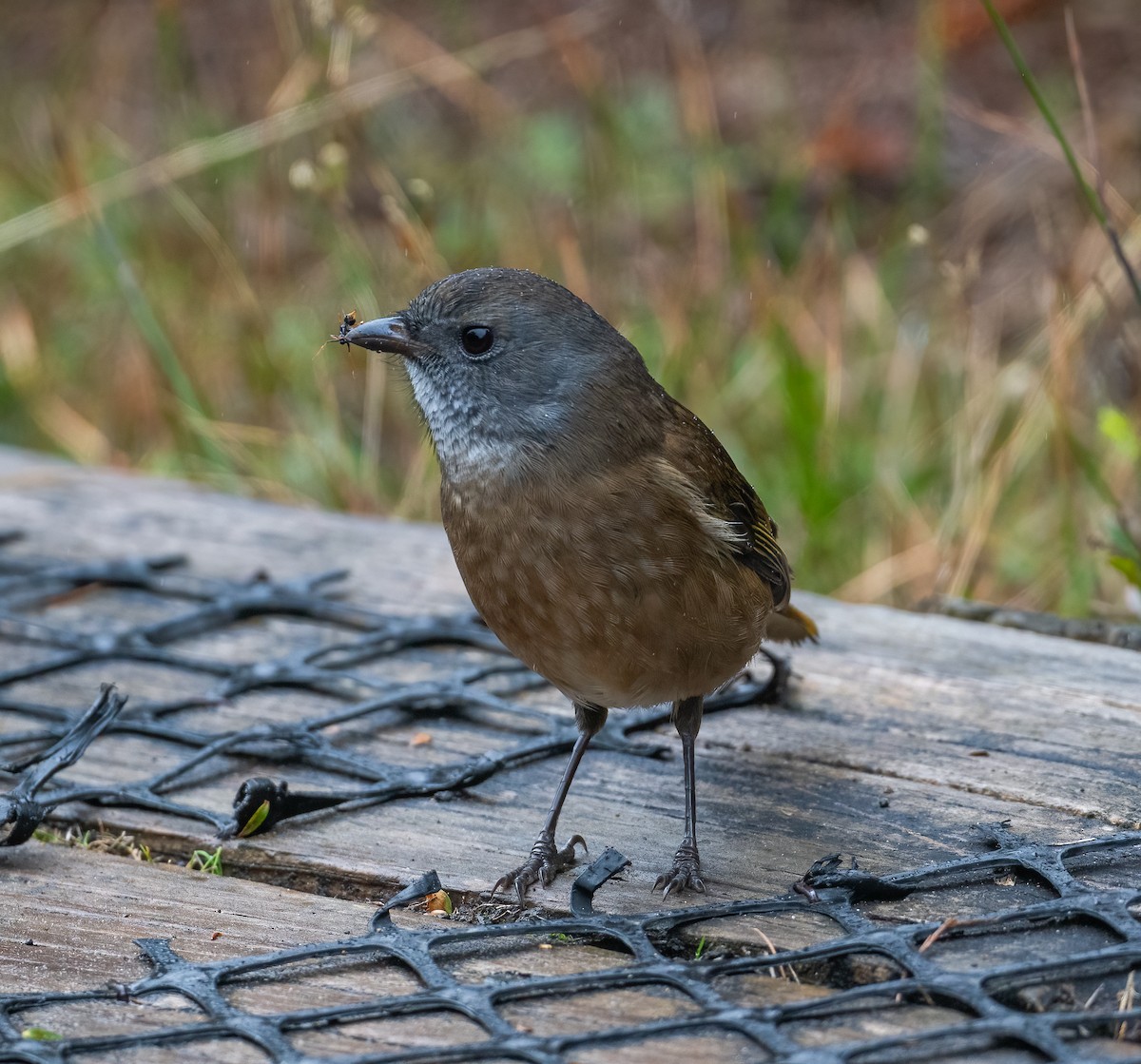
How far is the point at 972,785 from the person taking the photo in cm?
308

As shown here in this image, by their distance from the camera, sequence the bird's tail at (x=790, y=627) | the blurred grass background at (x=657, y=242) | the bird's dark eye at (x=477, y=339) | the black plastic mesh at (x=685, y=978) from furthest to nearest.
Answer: the blurred grass background at (x=657, y=242) → the bird's tail at (x=790, y=627) → the bird's dark eye at (x=477, y=339) → the black plastic mesh at (x=685, y=978)

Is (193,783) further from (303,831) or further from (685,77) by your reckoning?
(685,77)

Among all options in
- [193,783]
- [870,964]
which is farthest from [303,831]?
[870,964]

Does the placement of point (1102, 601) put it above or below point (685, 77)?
below

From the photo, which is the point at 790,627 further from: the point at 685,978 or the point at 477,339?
the point at 685,978

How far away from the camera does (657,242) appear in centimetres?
854

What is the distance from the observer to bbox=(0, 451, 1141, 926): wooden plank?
2.87m

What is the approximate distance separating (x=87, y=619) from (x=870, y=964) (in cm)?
254

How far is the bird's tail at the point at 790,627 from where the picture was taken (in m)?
3.60

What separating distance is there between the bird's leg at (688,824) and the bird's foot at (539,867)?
0.18 meters

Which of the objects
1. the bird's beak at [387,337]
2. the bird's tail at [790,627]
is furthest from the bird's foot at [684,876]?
the bird's beak at [387,337]

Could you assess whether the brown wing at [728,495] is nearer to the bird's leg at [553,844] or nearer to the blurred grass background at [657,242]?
the bird's leg at [553,844]

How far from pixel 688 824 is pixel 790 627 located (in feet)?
2.80

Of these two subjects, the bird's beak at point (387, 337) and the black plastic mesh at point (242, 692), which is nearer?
the black plastic mesh at point (242, 692)
